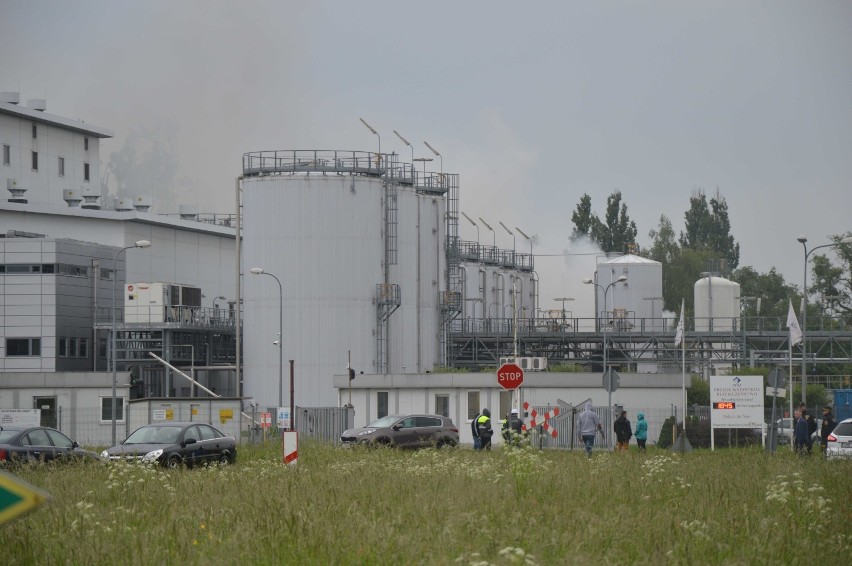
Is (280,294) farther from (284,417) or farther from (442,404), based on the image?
(284,417)

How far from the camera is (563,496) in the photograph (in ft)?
61.0

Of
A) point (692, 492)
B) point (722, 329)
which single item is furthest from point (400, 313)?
point (692, 492)

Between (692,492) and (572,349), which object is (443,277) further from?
(692,492)

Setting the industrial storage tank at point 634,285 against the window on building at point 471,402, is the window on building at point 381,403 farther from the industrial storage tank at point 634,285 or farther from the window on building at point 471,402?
the industrial storage tank at point 634,285

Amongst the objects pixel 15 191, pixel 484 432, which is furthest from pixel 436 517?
pixel 15 191

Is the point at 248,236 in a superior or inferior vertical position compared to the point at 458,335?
superior

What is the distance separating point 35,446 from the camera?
2881cm

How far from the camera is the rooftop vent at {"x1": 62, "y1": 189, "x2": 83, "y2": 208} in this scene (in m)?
80.0

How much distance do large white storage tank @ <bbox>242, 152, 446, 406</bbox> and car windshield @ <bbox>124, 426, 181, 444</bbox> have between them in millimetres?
30840

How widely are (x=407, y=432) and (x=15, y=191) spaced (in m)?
43.6

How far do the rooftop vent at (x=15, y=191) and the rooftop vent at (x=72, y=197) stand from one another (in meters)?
2.43

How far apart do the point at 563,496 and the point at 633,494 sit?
1570mm

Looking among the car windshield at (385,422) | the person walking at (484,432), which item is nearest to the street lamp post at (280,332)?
the car windshield at (385,422)

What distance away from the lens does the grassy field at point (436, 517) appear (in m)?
13.4
